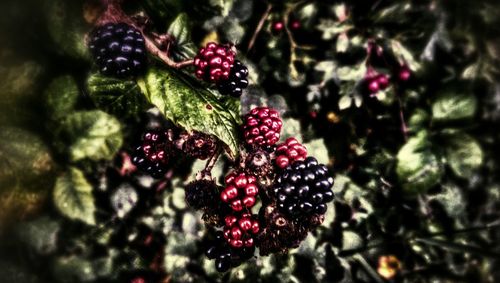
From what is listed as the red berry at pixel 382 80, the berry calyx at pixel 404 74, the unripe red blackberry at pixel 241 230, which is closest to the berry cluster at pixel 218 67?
the unripe red blackberry at pixel 241 230

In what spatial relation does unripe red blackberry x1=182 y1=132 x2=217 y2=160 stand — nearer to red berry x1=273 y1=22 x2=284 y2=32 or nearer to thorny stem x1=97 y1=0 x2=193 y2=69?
thorny stem x1=97 y1=0 x2=193 y2=69

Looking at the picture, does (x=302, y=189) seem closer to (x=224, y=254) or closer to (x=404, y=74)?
(x=224, y=254)

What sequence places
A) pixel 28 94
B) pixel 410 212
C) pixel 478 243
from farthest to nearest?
pixel 478 243
pixel 410 212
pixel 28 94

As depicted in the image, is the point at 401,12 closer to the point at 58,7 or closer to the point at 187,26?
the point at 187,26

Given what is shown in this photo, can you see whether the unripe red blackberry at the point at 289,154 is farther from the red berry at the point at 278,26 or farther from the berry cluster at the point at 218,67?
the red berry at the point at 278,26

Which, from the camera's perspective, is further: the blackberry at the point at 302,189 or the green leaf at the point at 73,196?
the green leaf at the point at 73,196

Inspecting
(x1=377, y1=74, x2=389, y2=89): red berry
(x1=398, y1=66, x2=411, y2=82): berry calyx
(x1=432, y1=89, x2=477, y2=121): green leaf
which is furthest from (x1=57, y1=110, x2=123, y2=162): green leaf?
(x1=432, y1=89, x2=477, y2=121): green leaf

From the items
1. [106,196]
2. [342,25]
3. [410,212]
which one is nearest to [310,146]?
[342,25]
